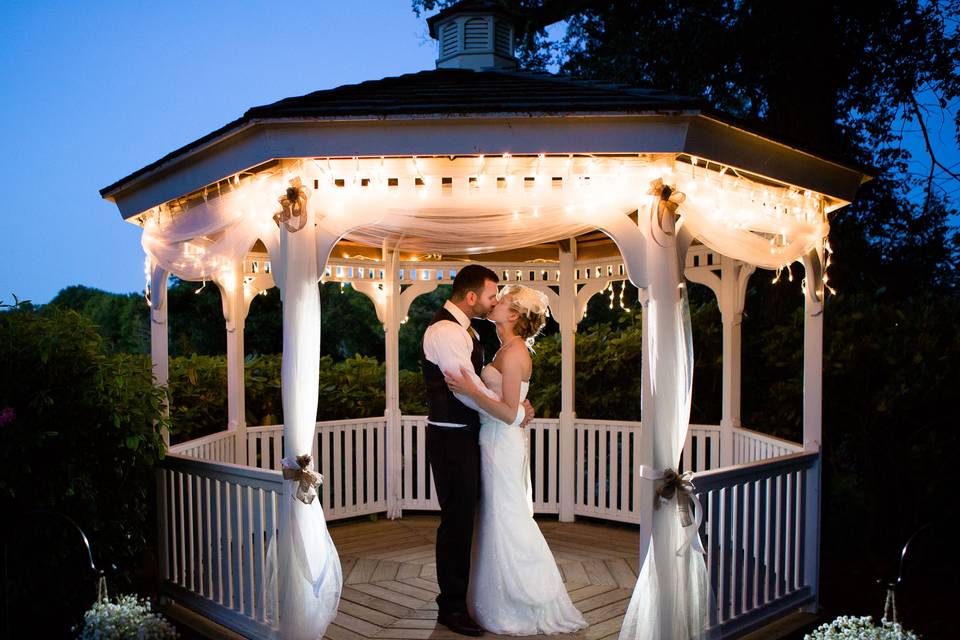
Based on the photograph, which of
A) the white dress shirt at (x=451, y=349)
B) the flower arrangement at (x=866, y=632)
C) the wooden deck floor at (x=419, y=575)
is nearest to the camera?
the flower arrangement at (x=866, y=632)

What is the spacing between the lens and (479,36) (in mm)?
6125

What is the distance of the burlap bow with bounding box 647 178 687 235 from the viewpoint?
3.52 meters

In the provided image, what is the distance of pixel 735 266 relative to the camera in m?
5.67

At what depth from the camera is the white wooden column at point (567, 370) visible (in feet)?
21.7

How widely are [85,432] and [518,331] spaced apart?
2424 millimetres

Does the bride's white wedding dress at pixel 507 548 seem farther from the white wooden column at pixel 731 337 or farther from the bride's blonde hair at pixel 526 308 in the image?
the white wooden column at pixel 731 337

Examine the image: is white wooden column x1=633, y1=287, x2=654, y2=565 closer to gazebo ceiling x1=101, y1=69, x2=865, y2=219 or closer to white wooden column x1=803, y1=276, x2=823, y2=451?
gazebo ceiling x1=101, y1=69, x2=865, y2=219

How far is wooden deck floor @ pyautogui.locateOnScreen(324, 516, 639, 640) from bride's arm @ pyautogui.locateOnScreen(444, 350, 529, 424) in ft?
4.02

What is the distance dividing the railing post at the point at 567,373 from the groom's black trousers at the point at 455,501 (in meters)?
2.80

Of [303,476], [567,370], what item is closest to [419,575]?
[303,476]

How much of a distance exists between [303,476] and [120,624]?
1071mm

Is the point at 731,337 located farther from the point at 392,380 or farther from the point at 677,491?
the point at 392,380

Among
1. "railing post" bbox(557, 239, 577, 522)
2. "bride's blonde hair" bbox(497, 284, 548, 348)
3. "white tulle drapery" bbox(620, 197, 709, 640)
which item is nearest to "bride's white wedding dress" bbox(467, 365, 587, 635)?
"bride's blonde hair" bbox(497, 284, 548, 348)

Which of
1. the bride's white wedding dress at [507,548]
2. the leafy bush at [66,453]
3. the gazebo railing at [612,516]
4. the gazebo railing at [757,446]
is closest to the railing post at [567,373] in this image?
the gazebo railing at [612,516]
